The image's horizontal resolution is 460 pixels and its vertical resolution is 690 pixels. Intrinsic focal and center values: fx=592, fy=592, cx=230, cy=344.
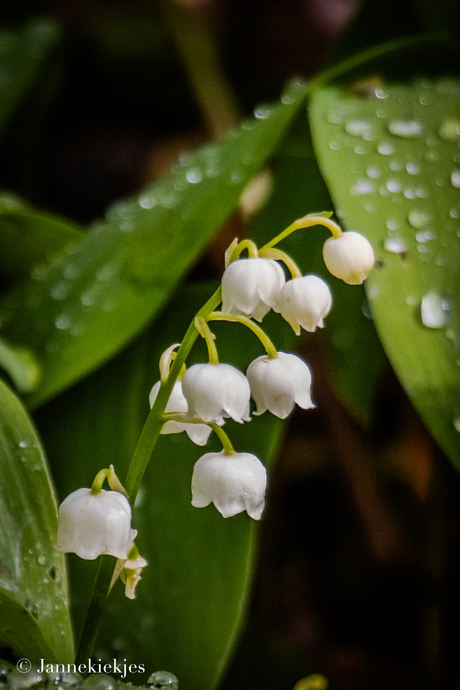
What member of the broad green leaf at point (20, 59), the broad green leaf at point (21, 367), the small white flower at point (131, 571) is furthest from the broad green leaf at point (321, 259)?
the broad green leaf at point (20, 59)

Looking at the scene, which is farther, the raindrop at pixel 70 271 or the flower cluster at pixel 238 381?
the raindrop at pixel 70 271

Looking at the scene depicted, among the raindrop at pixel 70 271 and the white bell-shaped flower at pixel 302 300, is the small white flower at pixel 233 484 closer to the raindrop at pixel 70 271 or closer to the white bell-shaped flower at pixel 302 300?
the white bell-shaped flower at pixel 302 300

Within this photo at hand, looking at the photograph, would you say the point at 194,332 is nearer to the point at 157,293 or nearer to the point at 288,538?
the point at 157,293

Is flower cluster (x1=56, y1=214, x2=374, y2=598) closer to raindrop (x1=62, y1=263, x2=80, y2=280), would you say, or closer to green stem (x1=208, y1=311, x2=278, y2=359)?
green stem (x1=208, y1=311, x2=278, y2=359)

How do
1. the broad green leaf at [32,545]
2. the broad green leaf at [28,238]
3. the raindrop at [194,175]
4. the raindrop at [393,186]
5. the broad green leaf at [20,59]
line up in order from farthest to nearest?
1. the broad green leaf at [20,59]
2. the broad green leaf at [28,238]
3. the raindrop at [194,175]
4. the raindrop at [393,186]
5. the broad green leaf at [32,545]

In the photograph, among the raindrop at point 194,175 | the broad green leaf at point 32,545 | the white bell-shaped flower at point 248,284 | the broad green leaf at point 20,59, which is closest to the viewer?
the white bell-shaped flower at point 248,284

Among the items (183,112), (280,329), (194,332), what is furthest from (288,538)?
(183,112)

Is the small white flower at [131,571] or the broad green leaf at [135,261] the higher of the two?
the broad green leaf at [135,261]

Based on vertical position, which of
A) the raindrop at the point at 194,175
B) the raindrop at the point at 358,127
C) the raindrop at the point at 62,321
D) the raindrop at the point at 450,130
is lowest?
the raindrop at the point at 62,321
